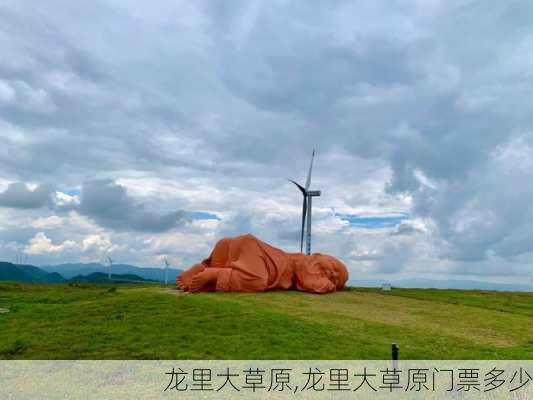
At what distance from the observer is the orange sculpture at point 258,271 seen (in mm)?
35000

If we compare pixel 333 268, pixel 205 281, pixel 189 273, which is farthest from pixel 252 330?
pixel 333 268

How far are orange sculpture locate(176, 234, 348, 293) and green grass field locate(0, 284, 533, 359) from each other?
3588 mm

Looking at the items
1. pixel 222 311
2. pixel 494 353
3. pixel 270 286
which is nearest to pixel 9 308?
pixel 222 311

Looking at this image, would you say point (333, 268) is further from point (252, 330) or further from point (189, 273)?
point (252, 330)

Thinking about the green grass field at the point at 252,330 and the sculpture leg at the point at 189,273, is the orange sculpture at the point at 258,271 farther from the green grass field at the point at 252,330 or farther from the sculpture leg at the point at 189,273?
the green grass field at the point at 252,330

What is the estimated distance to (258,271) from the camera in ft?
119

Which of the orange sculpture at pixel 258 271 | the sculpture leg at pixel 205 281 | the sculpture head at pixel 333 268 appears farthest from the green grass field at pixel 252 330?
the sculpture head at pixel 333 268

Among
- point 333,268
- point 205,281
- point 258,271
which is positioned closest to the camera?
point 205,281

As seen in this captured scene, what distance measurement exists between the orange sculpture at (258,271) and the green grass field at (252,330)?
3588 mm

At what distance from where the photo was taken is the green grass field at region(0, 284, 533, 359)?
53.3ft

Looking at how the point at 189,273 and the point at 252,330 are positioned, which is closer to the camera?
the point at 252,330

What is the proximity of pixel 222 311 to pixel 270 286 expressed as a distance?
13.2 m

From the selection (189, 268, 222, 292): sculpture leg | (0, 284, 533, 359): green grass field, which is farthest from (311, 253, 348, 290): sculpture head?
(189, 268, 222, 292): sculpture leg

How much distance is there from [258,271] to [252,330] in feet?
55.7
